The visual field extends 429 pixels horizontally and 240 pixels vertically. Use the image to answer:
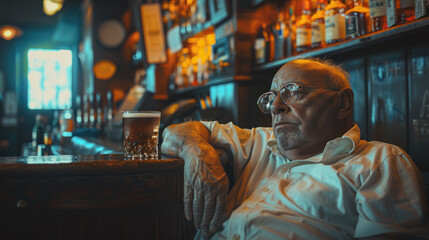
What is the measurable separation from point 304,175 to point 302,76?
12.1 inches

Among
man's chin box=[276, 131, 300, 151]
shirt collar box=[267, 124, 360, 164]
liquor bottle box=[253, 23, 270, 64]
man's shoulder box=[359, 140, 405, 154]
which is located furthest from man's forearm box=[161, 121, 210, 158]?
liquor bottle box=[253, 23, 270, 64]

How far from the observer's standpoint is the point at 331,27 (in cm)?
195

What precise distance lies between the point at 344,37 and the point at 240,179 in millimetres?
979

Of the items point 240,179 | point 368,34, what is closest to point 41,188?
point 240,179

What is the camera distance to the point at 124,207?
1152 millimetres

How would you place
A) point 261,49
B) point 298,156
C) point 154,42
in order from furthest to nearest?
point 154,42 < point 261,49 < point 298,156

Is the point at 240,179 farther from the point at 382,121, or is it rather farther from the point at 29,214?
the point at 382,121

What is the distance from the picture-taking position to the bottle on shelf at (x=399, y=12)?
5.18ft

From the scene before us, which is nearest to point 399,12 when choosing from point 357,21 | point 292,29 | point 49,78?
point 357,21

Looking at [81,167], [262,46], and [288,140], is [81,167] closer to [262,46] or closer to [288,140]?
[288,140]

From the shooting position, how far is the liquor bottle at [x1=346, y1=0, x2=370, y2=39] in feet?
5.99

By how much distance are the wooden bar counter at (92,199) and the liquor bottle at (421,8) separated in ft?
3.40

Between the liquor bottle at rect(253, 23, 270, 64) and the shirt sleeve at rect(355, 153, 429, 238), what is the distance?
1.72 metres

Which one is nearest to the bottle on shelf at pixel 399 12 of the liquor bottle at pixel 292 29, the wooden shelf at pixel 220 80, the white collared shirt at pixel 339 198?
the white collared shirt at pixel 339 198
